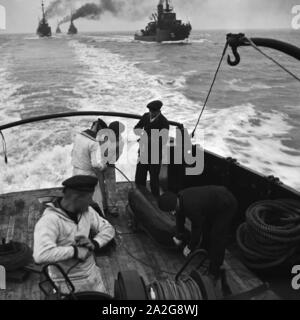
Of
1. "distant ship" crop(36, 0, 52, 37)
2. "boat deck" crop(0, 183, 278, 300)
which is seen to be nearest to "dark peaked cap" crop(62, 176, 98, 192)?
"boat deck" crop(0, 183, 278, 300)

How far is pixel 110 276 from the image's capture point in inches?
187

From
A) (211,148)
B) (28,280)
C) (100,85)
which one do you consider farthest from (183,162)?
(100,85)

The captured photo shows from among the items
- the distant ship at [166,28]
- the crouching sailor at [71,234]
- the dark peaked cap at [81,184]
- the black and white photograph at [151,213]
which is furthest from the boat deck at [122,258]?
the distant ship at [166,28]

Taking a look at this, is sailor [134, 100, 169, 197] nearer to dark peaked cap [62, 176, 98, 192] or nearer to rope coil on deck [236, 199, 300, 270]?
rope coil on deck [236, 199, 300, 270]

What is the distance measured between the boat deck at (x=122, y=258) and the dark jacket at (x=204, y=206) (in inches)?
27.1

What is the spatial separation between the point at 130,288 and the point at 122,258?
7.41 ft

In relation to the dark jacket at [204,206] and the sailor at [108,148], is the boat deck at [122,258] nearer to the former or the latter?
the sailor at [108,148]

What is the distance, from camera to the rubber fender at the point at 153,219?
5176mm

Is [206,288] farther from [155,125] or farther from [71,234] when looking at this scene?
[155,125]

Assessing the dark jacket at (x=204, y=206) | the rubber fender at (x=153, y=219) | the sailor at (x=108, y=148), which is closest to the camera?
the dark jacket at (x=204, y=206)

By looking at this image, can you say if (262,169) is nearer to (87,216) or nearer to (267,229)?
(267,229)

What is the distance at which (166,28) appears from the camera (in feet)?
225

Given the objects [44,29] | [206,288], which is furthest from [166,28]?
[206,288]

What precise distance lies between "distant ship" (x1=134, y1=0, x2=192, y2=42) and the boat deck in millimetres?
64710
